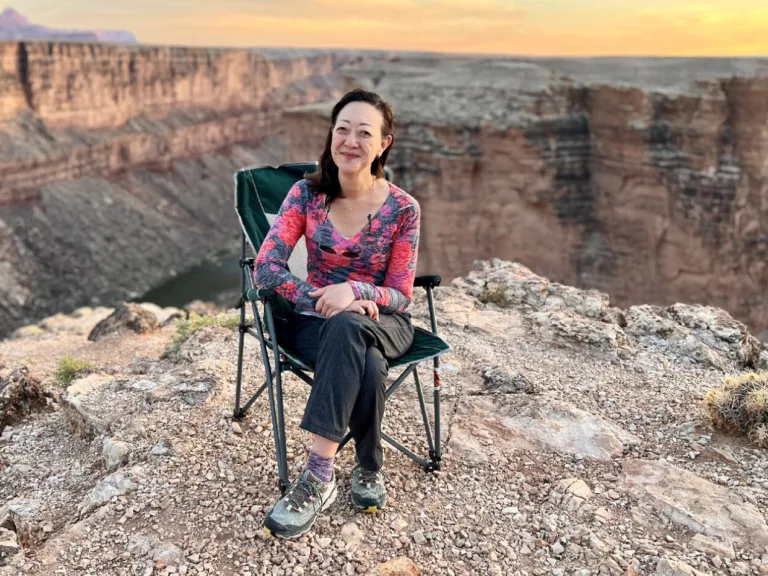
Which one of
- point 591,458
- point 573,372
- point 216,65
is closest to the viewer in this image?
point 591,458

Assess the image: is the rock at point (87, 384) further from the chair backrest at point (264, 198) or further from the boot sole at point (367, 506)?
the boot sole at point (367, 506)

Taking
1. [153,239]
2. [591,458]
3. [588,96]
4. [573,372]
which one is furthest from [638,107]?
[153,239]

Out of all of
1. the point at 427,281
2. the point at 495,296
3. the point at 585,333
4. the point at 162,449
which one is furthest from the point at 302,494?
the point at 495,296

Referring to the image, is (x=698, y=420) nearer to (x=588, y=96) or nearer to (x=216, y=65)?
(x=588, y=96)

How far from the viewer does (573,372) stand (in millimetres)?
4133

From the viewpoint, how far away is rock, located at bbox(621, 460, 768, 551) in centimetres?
263

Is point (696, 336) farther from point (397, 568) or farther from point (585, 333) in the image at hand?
point (397, 568)

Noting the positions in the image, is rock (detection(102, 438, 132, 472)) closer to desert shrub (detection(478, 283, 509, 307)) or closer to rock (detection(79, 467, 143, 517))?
rock (detection(79, 467, 143, 517))

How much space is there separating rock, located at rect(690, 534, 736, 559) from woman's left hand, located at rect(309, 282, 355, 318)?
162 cm

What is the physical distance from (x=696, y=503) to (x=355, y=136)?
2.10m

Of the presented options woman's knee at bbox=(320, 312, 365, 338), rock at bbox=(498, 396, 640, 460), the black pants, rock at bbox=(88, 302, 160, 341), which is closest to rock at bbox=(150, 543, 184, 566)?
the black pants

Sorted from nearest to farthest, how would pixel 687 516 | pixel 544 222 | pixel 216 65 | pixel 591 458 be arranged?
pixel 687 516
pixel 591 458
pixel 544 222
pixel 216 65

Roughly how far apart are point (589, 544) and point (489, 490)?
0.49m

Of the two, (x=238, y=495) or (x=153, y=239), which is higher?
(x=238, y=495)
